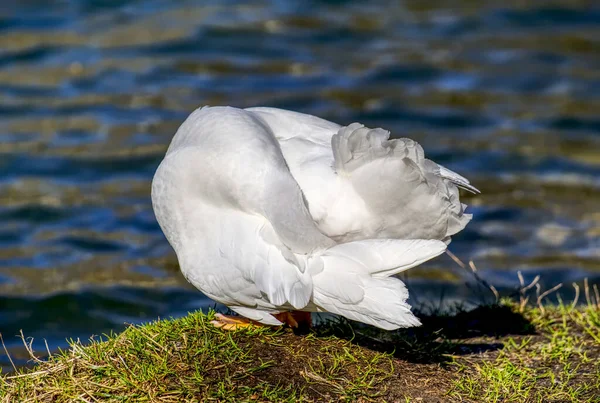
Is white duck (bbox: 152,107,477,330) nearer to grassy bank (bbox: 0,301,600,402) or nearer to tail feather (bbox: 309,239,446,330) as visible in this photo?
tail feather (bbox: 309,239,446,330)

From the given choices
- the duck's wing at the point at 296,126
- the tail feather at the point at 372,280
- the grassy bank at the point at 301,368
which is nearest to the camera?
the tail feather at the point at 372,280

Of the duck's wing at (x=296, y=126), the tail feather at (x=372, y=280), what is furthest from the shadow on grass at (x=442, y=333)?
the duck's wing at (x=296, y=126)

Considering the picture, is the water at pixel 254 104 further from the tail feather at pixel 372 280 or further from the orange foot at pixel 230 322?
the tail feather at pixel 372 280

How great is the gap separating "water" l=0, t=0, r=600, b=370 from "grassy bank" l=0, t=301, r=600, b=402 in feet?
9.39

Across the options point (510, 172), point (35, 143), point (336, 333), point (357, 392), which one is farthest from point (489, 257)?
point (35, 143)

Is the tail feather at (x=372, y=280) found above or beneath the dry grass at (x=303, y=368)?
above

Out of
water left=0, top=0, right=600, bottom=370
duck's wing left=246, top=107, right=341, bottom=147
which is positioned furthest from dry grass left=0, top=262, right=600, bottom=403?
water left=0, top=0, right=600, bottom=370

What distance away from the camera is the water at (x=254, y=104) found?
9.37 meters

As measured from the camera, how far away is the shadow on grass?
5.01m

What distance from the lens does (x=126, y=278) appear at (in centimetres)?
938

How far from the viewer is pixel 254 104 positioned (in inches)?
496

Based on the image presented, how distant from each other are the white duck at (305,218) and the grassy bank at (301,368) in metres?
0.24

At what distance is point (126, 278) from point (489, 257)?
13.0 feet

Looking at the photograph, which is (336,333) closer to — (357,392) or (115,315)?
(357,392)
